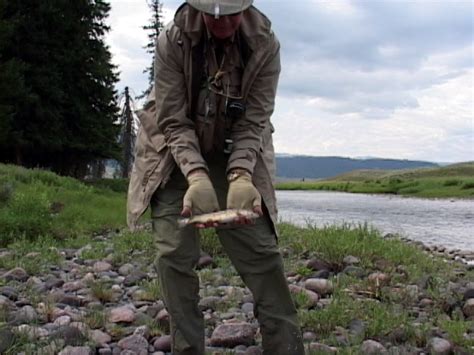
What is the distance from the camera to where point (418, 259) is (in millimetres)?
7625

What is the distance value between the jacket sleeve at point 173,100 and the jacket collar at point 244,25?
119 mm

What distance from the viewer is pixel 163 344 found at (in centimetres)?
389

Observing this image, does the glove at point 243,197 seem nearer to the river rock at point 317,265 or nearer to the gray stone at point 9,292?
the gray stone at point 9,292

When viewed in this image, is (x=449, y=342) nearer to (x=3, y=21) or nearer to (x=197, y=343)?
(x=197, y=343)

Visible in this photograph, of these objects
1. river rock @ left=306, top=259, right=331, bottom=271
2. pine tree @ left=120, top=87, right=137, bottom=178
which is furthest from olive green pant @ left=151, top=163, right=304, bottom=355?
pine tree @ left=120, top=87, right=137, bottom=178

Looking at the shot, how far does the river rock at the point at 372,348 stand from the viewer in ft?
11.9

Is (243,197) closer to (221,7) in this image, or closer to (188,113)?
(188,113)

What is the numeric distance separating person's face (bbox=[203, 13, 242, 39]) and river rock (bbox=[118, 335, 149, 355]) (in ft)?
6.67

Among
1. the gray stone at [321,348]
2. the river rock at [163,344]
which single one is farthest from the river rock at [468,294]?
the river rock at [163,344]

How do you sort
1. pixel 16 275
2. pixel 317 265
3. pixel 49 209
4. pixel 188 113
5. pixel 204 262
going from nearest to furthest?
pixel 188 113 → pixel 16 275 → pixel 317 265 → pixel 204 262 → pixel 49 209

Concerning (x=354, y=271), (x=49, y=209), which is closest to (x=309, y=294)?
(x=354, y=271)

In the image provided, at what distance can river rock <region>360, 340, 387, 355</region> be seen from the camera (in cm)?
364

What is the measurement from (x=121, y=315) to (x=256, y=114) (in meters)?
2.03

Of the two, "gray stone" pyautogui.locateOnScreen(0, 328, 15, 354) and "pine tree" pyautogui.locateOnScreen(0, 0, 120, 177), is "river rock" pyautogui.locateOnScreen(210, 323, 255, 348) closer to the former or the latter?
"gray stone" pyautogui.locateOnScreen(0, 328, 15, 354)
